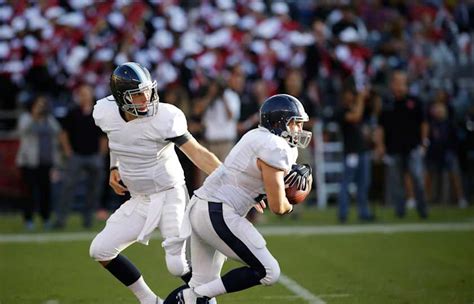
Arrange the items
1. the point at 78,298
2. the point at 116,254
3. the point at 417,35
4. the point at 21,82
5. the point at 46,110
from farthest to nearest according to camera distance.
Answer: the point at 417,35
the point at 21,82
the point at 46,110
the point at 78,298
the point at 116,254

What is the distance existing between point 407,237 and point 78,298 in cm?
521

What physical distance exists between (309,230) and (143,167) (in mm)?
6399

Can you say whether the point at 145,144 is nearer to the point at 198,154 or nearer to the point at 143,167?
the point at 143,167

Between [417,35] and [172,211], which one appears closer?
[172,211]

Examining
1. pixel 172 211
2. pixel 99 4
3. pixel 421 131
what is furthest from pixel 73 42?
pixel 172 211

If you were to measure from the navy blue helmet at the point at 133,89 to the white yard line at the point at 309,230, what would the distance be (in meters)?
5.77

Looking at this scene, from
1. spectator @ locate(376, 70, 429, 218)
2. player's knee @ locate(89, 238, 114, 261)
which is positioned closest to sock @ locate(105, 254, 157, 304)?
player's knee @ locate(89, 238, 114, 261)

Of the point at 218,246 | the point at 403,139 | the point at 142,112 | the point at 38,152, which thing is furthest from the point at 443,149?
the point at 218,246

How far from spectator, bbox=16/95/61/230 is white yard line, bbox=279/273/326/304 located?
5.93 m

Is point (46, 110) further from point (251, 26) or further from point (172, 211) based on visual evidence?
point (172, 211)

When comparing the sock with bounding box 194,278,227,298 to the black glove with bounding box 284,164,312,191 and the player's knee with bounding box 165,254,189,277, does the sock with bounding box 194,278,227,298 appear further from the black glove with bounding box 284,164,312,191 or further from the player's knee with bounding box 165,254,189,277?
the black glove with bounding box 284,164,312,191

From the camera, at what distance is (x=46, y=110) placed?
45.3 feet

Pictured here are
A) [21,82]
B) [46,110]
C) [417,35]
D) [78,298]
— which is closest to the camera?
[78,298]

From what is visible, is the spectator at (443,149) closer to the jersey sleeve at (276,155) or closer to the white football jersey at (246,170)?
the white football jersey at (246,170)
